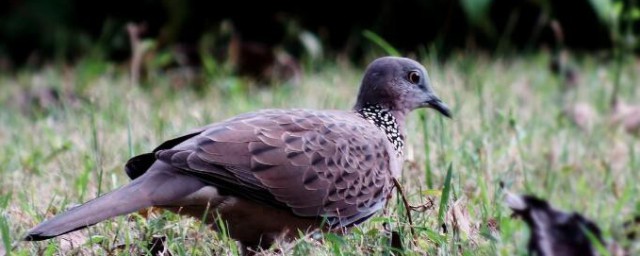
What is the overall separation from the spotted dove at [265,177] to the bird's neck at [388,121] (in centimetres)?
10

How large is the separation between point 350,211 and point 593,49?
465 centimetres

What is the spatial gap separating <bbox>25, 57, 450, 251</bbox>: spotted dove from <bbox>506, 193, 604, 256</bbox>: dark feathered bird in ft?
3.47

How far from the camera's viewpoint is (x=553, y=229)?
2.94 m

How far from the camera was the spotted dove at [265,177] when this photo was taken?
366 centimetres

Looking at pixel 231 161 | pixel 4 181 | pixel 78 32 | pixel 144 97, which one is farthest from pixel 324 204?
pixel 78 32

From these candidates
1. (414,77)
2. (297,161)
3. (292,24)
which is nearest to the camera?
(297,161)

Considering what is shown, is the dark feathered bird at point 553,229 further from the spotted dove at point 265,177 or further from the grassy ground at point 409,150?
the spotted dove at point 265,177

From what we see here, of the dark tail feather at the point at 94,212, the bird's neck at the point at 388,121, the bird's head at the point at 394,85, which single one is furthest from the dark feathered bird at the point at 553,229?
the bird's head at the point at 394,85

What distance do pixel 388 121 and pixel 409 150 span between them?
1.80 feet

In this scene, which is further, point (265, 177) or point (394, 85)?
point (394, 85)

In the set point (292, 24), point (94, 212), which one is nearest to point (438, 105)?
point (94, 212)

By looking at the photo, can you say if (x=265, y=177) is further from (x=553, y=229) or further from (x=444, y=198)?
(x=553, y=229)

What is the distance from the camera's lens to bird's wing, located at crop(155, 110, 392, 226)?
3.73 meters

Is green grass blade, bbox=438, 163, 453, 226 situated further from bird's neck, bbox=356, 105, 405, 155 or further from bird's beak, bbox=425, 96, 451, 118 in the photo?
bird's beak, bbox=425, 96, 451, 118
